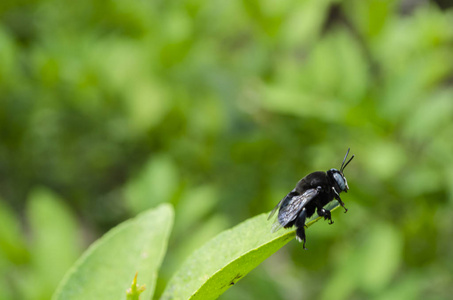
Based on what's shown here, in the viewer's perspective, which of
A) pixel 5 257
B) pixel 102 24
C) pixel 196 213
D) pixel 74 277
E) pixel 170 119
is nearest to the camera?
pixel 74 277

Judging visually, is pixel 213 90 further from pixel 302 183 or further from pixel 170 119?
pixel 302 183

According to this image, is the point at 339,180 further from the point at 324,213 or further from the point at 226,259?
the point at 226,259

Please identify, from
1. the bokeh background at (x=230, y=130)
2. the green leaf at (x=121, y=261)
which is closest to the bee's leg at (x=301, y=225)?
the green leaf at (x=121, y=261)

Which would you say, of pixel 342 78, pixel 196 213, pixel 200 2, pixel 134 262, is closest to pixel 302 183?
pixel 134 262

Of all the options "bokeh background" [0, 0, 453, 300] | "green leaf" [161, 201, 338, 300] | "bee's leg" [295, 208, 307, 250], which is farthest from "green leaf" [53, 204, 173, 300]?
"bokeh background" [0, 0, 453, 300]

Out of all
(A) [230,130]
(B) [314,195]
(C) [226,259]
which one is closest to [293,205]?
(B) [314,195]

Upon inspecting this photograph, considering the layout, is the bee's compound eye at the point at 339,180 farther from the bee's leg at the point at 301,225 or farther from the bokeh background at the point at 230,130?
the bokeh background at the point at 230,130
